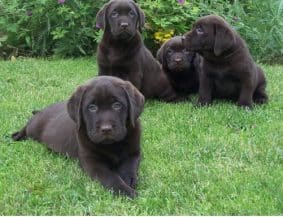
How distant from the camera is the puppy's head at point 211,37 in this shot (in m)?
7.28

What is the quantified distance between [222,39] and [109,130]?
3207 millimetres

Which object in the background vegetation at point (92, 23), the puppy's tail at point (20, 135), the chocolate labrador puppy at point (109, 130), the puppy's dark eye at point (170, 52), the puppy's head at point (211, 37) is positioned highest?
the chocolate labrador puppy at point (109, 130)

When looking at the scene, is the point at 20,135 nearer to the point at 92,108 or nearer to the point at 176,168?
the point at 92,108

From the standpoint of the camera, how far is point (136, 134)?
16.0 feet

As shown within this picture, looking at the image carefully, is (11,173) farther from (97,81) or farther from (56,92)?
(56,92)

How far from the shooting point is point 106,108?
4.55 metres

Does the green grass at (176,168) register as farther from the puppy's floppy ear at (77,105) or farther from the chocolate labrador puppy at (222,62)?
the puppy's floppy ear at (77,105)

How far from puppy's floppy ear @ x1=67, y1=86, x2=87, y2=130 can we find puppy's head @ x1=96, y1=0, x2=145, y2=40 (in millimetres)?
2796

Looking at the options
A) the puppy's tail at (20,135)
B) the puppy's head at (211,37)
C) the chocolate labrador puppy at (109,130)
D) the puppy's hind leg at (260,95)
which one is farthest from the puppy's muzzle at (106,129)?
the puppy's hind leg at (260,95)

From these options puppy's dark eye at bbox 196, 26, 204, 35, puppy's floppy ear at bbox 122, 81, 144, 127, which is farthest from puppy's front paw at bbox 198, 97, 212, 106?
puppy's floppy ear at bbox 122, 81, 144, 127

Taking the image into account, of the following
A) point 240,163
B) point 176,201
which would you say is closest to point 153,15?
point 240,163

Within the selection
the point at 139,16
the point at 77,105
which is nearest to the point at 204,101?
the point at 139,16

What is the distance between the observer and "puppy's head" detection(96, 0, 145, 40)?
747cm

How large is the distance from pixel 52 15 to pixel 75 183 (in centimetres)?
763
